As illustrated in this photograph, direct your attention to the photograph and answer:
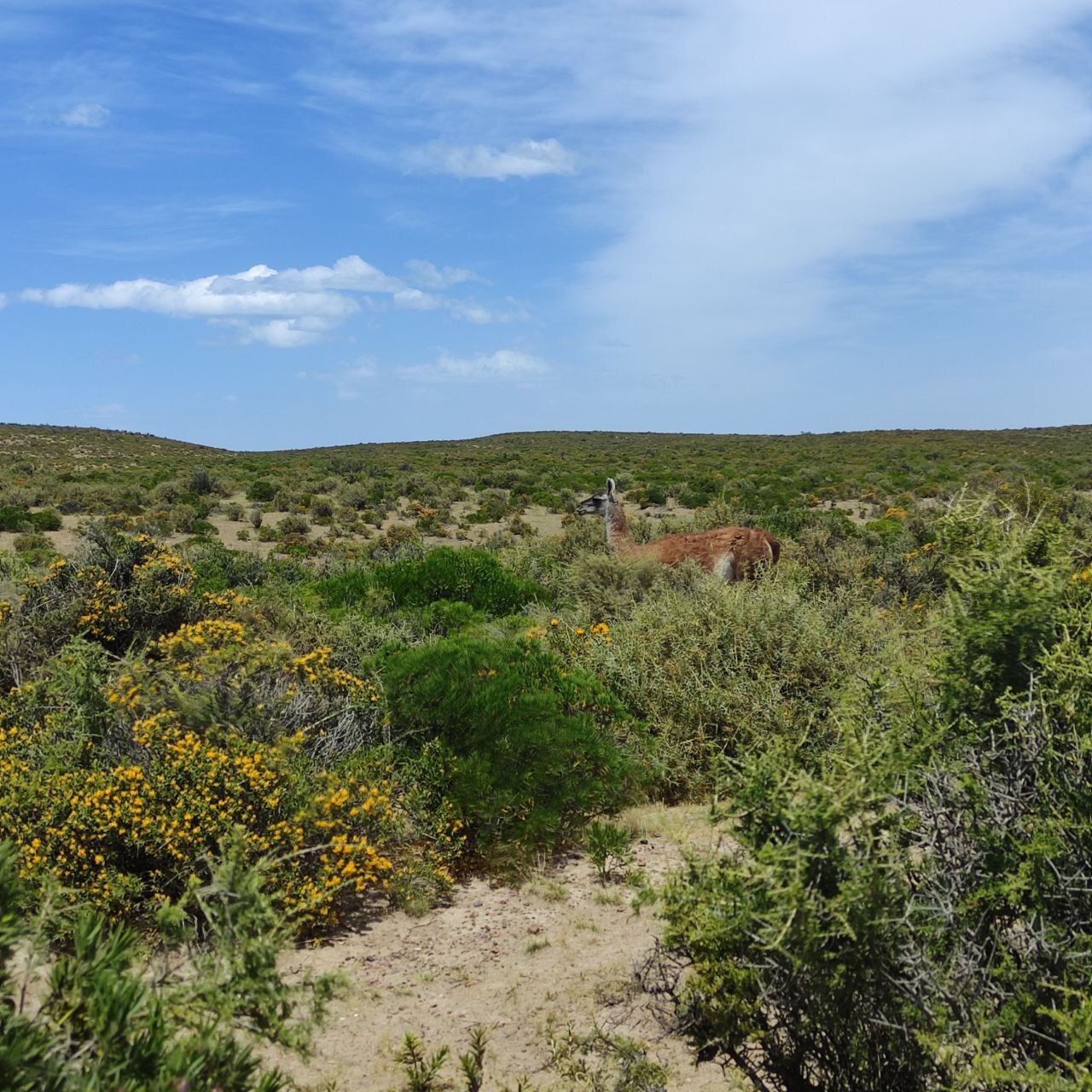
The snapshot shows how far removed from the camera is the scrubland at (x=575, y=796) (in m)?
2.69

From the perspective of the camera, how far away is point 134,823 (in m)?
5.24

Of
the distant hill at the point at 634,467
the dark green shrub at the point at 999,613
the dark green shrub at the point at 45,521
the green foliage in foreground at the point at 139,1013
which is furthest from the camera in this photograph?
the distant hill at the point at 634,467

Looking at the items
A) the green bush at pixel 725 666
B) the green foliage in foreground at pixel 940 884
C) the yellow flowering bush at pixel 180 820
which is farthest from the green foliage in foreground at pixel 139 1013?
the green bush at pixel 725 666

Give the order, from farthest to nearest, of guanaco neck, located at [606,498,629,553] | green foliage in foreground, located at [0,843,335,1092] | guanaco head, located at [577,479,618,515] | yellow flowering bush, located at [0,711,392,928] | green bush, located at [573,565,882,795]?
guanaco head, located at [577,479,618,515], guanaco neck, located at [606,498,629,553], green bush, located at [573,565,882,795], yellow flowering bush, located at [0,711,392,928], green foliage in foreground, located at [0,843,335,1092]

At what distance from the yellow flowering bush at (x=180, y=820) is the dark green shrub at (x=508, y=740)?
78 centimetres

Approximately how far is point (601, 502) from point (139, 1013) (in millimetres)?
12384

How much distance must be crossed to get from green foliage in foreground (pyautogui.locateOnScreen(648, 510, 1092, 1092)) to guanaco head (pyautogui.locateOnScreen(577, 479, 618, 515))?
33.1 feet

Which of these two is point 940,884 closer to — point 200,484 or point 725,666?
point 725,666

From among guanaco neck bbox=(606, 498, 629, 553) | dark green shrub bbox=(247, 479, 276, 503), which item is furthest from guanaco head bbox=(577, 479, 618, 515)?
dark green shrub bbox=(247, 479, 276, 503)

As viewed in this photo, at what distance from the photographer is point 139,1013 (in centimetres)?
222

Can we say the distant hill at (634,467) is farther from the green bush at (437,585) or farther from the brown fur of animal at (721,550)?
the green bush at (437,585)

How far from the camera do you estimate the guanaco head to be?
13703 mm

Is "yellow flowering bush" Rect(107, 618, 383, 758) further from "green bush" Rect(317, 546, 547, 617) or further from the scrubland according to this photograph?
"green bush" Rect(317, 546, 547, 617)

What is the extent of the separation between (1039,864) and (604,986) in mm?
2543
